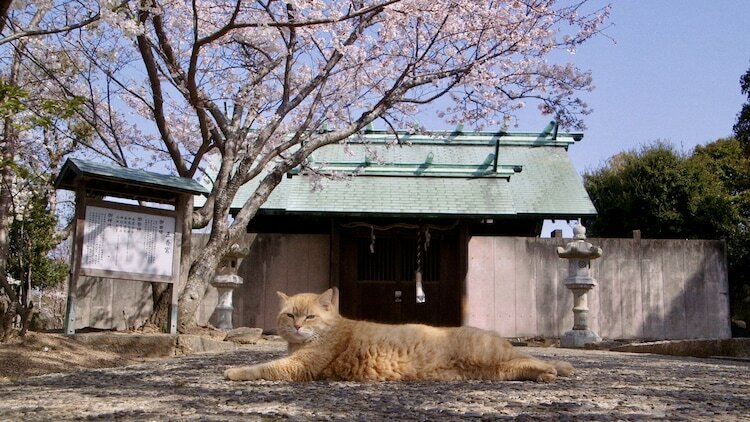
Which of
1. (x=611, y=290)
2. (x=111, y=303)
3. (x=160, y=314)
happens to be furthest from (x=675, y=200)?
(x=160, y=314)

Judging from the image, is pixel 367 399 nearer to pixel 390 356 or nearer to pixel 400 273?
pixel 390 356

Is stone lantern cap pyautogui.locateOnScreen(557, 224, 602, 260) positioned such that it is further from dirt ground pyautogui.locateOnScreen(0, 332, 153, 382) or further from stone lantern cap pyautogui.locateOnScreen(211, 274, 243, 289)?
dirt ground pyautogui.locateOnScreen(0, 332, 153, 382)

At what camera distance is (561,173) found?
49.2 feet

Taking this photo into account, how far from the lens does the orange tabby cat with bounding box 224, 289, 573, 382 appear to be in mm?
4359

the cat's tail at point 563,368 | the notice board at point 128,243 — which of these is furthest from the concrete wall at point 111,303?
the cat's tail at point 563,368

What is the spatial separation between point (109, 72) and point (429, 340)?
27.5 feet

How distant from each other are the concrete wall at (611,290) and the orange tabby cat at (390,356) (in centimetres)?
860

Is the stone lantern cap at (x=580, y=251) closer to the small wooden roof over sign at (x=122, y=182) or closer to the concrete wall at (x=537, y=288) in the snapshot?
the concrete wall at (x=537, y=288)

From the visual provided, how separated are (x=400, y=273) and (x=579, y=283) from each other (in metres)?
3.60

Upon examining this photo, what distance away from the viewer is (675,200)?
19.9m

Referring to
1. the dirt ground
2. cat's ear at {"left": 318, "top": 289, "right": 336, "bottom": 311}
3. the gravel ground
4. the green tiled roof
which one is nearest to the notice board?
the dirt ground

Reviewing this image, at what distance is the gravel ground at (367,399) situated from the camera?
10.1 ft

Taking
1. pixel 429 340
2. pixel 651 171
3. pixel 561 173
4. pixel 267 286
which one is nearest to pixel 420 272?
pixel 267 286

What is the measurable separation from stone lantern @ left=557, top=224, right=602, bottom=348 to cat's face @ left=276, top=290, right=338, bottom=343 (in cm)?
743
